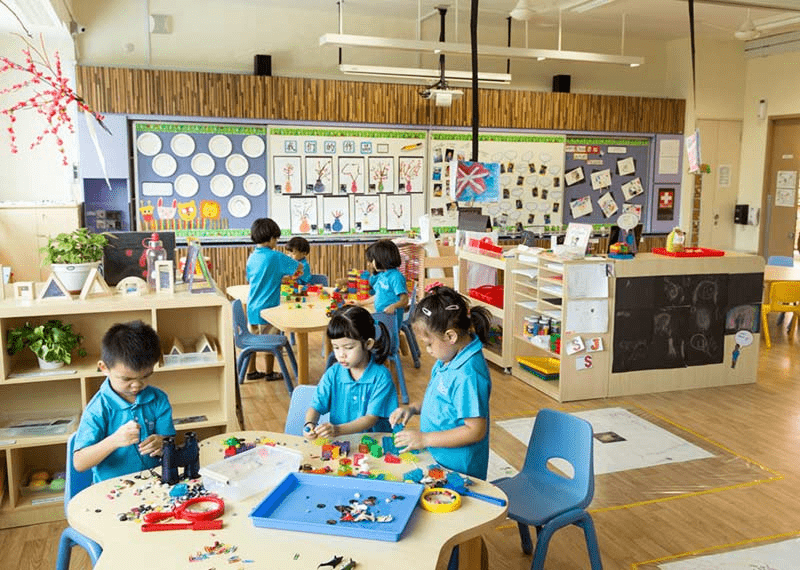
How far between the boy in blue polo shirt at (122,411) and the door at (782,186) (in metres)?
9.34

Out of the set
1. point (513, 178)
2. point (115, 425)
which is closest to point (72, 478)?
point (115, 425)

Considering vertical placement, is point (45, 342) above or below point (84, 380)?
above

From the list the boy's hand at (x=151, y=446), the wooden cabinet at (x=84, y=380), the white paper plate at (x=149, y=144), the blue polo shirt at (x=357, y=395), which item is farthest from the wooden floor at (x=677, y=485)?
the white paper plate at (x=149, y=144)

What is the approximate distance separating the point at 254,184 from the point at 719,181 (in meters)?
6.47

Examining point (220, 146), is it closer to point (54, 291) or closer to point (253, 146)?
point (253, 146)

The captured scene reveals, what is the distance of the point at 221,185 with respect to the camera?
8.11 meters

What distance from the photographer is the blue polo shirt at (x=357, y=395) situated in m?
2.88

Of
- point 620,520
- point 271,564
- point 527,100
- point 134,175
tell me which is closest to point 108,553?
point 271,564

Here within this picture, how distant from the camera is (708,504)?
3826mm

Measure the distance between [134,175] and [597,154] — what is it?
5874 mm

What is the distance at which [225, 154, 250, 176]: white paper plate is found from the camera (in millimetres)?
8117

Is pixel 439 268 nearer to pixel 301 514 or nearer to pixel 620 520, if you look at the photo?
pixel 620 520

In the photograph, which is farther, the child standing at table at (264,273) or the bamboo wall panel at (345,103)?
the bamboo wall panel at (345,103)

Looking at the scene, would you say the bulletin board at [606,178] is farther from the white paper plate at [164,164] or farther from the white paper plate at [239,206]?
the white paper plate at [164,164]
